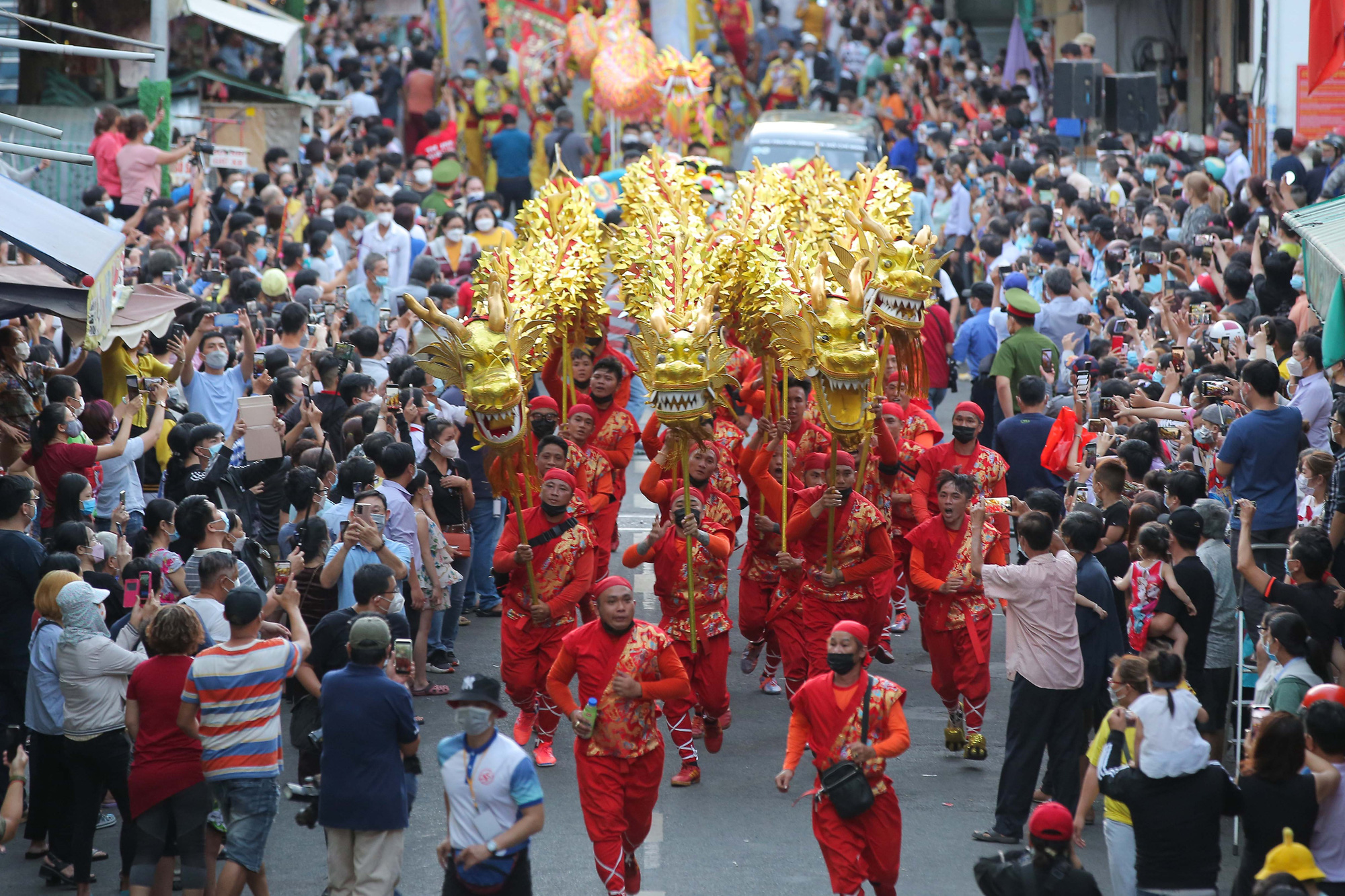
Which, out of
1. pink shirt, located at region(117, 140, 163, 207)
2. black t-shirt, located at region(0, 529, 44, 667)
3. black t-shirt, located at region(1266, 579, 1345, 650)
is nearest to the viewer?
black t-shirt, located at region(1266, 579, 1345, 650)

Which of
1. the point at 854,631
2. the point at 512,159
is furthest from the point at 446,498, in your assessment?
the point at 512,159

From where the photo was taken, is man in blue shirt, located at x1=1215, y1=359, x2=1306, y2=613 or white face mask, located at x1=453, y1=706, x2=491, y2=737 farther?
man in blue shirt, located at x1=1215, y1=359, x2=1306, y2=613

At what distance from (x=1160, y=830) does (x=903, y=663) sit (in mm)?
4572

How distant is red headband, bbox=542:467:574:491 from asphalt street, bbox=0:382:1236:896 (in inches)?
59.7

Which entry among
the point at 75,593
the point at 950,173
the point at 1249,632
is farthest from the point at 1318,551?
the point at 950,173

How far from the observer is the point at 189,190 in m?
16.1

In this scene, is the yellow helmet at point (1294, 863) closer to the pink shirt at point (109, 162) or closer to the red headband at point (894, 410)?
the red headband at point (894, 410)

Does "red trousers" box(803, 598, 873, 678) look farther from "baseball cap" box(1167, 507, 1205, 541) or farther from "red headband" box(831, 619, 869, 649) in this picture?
"red headband" box(831, 619, 869, 649)

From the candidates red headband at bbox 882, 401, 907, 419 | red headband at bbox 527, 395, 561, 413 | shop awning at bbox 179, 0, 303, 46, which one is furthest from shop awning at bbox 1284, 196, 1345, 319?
shop awning at bbox 179, 0, 303, 46

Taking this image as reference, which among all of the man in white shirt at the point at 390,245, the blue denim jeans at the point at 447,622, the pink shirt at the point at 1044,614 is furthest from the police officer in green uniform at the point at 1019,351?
the man in white shirt at the point at 390,245

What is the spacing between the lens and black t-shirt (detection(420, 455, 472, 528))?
9.99 meters

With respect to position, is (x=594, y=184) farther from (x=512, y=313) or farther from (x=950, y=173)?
(x=950, y=173)

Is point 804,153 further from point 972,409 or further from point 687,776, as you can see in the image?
point 687,776

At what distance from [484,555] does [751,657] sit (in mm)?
2164
